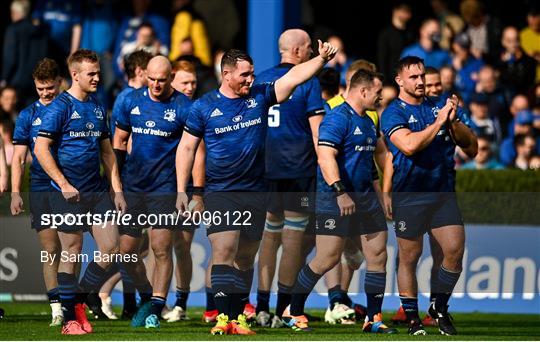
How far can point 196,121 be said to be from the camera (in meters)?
12.8

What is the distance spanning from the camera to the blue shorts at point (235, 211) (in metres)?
12.7

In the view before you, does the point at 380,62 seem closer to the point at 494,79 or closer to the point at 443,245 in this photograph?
the point at 494,79

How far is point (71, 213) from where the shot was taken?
1305 cm

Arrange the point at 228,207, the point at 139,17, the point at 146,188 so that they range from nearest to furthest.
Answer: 1. the point at 228,207
2. the point at 146,188
3. the point at 139,17

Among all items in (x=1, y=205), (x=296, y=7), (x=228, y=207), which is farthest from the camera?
(x=296, y=7)

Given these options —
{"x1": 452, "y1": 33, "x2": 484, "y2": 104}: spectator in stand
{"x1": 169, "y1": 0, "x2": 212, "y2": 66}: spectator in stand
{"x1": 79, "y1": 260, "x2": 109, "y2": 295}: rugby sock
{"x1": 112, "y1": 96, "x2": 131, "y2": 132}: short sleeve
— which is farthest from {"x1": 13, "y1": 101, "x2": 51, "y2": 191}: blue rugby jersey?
{"x1": 452, "y1": 33, "x2": 484, "y2": 104}: spectator in stand

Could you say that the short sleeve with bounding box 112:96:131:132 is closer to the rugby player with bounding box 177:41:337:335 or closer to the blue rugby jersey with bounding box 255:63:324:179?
the rugby player with bounding box 177:41:337:335

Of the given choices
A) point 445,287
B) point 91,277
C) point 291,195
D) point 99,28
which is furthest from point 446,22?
point 91,277

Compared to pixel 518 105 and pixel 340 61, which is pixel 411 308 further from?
pixel 340 61

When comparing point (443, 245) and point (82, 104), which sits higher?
point (82, 104)

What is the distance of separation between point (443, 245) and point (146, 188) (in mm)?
2759

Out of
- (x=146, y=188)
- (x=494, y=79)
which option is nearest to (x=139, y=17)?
(x=494, y=79)

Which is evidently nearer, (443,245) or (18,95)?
(443,245)

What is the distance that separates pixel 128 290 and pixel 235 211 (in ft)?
7.11
